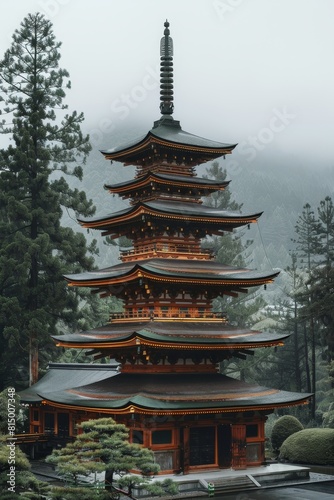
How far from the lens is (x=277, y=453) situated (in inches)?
1708

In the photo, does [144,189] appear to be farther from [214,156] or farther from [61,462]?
[61,462]

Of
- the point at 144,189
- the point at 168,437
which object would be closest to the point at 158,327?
the point at 168,437

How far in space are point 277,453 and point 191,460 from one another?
10839 mm

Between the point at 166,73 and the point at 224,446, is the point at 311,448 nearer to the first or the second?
the point at 224,446

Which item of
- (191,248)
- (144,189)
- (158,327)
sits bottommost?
(158,327)

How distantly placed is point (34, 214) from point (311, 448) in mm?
22150

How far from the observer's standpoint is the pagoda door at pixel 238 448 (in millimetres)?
34812

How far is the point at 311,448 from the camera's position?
40.4 meters

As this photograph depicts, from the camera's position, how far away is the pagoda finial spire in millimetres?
40906

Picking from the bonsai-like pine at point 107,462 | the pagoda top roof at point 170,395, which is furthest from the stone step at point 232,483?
the bonsai-like pine at point 107,462

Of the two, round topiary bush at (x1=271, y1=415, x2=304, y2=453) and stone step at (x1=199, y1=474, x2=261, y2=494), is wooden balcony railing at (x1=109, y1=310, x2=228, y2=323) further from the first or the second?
round topiary bush at (x1=271, y1=415, x2=304, y2=453)

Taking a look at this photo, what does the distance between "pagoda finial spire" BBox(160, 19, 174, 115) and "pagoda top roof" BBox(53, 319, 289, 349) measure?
38.3ft

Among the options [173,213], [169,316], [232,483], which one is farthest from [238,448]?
[173,213]

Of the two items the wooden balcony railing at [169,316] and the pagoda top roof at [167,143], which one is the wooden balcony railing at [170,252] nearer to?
the wooden balcony railing at [169,316]
